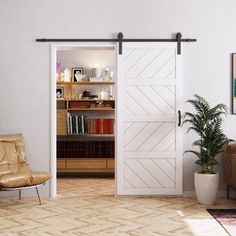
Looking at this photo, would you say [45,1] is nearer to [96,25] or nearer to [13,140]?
[96,25]

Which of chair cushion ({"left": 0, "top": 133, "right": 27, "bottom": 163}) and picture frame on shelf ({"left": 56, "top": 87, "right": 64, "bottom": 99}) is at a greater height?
picture frame on shelf ({"left": 56, "top": 87, "right": 64, "bottom": 99})

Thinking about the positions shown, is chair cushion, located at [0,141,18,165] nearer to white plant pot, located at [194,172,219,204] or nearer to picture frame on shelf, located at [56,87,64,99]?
white plant pot, located at [194,172,219,204]

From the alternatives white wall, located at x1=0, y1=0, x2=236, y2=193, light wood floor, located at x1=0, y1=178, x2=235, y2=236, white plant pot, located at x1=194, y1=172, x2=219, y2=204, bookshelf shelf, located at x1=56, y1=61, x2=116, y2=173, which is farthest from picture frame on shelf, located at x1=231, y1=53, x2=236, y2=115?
bookshelf shelf, located at x1=56, y1=61, x2=116, y2=173

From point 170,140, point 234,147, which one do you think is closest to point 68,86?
point 170,140

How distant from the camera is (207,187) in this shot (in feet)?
18.4

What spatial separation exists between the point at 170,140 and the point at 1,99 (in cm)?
245

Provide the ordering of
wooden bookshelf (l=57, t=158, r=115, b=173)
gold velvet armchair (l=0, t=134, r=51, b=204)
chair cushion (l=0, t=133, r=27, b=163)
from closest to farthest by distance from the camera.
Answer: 1. gold velvet armchair (l=0, t=134, r=51, b=204)
2. chair cushion (l=0, t=133, r=27, b=163)
3. wooden bookshelf (l=57, t=158, r=115, b=173)

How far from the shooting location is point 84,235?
13.8 feet

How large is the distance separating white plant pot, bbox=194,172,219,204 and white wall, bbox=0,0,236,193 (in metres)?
0.53

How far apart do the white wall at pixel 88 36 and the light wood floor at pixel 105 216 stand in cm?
67

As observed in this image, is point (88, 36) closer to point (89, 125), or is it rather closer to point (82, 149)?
point (89, 125)

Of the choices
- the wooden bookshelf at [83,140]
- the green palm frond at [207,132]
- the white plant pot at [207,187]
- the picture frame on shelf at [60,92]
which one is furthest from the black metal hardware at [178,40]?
the picture frame on shelf at [60,92]

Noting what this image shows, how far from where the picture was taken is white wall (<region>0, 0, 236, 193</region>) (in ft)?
20.2

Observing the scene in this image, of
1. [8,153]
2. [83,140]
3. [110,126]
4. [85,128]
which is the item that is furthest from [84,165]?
[8,153]
